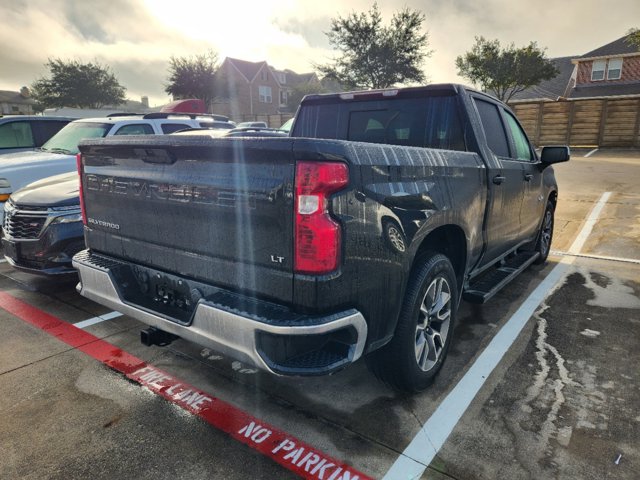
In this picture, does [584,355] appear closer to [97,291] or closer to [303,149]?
[303,149]

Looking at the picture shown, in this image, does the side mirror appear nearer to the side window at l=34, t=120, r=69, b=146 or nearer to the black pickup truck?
the black pickup truck

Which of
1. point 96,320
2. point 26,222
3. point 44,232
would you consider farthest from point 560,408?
point 26,222

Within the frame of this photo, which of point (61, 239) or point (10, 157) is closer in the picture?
point (61, 239)

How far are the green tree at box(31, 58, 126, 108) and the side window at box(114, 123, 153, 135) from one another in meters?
49.6

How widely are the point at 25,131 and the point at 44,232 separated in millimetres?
5466

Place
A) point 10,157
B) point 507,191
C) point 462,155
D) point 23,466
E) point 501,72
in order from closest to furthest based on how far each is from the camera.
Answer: point 23,466, point 462,155, point 507,191, point 10,157, point 501,72

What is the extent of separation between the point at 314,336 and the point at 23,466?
1669mm

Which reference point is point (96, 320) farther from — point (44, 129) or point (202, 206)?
point (44, 129)

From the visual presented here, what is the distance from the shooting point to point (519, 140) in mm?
4375

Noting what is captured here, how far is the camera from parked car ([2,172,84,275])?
13.3 feet

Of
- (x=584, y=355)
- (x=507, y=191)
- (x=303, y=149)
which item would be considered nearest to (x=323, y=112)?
(x=507, y=191)

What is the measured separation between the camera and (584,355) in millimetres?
3285

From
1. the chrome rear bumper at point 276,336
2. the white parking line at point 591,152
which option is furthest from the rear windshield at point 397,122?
the white parking line at point 591,152

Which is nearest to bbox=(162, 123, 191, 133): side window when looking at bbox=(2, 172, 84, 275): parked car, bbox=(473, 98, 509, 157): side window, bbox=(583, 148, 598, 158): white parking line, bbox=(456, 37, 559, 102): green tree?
bbox=(2, 172, 84, 275): parked car
